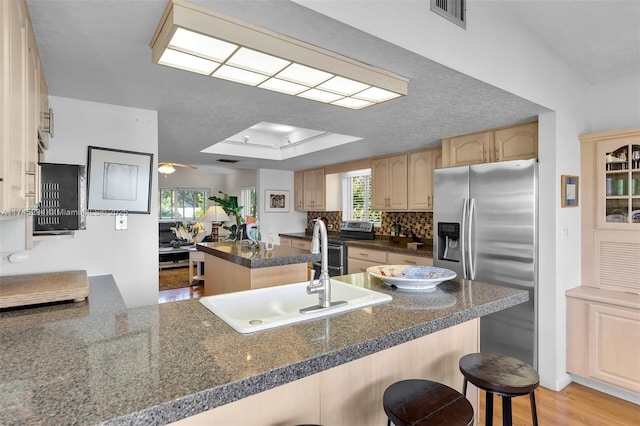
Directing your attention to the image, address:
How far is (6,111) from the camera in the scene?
90 cm

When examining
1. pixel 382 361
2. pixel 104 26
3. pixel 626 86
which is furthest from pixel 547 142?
pixel 104 26

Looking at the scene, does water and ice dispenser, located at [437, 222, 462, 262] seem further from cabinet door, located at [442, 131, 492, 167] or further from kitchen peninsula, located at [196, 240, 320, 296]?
kitchen peninsula, located at [196, 240, 320, 296]

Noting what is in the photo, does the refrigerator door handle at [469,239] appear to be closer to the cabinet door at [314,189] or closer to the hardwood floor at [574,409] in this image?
the hardwood floor at [574,409]

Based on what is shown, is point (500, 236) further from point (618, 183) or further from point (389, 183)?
point (389, 183)

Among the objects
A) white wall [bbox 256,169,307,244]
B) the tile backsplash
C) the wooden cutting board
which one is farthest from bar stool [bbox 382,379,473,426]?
white wall [bbox 256,169,307,244]

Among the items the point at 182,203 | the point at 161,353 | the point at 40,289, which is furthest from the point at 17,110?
the point at 182,203

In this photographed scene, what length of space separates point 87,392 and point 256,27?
1.33m

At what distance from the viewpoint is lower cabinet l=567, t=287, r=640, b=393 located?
249cm

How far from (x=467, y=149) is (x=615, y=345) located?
1955mm

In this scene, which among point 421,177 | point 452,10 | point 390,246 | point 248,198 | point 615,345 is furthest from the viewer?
point 248,198

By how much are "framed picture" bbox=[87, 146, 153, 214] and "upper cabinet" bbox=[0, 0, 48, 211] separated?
1.05 metres

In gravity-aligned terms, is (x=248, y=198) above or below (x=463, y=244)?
above

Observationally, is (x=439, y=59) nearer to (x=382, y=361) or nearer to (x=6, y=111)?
(x=382, y=361)

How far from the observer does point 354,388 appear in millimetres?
1383
